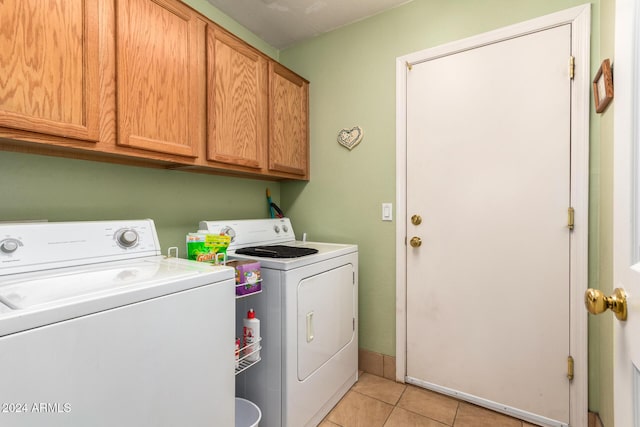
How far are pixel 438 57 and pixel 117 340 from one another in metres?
2.10

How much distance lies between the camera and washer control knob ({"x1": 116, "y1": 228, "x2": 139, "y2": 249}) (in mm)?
1316

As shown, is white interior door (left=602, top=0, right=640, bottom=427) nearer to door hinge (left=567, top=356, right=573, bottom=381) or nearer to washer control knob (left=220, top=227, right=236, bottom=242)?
door hinge (left=567, top=356, right=573, bottom=381)

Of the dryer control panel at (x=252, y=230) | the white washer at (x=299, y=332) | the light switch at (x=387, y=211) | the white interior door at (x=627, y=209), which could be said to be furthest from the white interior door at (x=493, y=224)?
the white interior door at (x=627, y=209)

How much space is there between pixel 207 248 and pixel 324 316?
0.75m

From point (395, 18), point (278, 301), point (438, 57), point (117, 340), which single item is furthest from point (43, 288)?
point (395, 18)

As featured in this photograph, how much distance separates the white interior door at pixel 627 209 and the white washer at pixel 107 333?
1.08 metres

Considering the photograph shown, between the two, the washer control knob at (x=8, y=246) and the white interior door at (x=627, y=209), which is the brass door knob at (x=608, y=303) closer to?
the white interior door at (x=627, y=209)

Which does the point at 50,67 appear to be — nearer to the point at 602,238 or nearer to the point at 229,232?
the point at 229,232

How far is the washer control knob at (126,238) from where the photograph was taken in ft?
4.32

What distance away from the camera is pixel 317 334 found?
1.64m

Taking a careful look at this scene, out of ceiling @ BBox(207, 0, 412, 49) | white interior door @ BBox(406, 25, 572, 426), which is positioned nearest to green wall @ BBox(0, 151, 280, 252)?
ceiling @ BBox(207, 0, 412, 49)

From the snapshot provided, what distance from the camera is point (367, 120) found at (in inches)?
83.3

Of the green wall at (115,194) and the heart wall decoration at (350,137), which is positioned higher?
the heart wall decoration at (350,137)

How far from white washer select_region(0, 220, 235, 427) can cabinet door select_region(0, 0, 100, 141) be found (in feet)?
1.28
